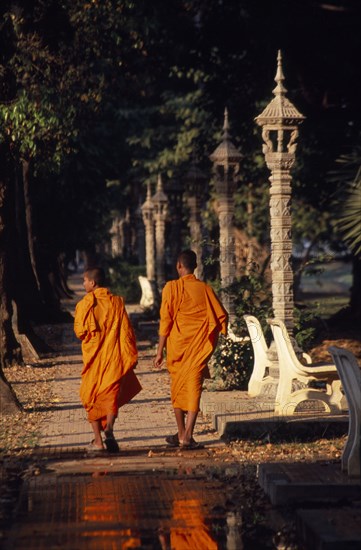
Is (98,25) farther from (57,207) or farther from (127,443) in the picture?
(57,207)

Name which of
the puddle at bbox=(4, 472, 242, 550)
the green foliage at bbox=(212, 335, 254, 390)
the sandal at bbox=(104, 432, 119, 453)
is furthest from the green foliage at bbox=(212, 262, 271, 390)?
the puddle at bbox=(4, 472, 242, 550)

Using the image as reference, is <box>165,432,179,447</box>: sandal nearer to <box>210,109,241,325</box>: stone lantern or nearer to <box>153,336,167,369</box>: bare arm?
<box>153,336,167,369</box>: bare arm

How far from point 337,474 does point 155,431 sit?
4.02 metres

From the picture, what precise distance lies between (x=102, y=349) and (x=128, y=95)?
21143 millimetres

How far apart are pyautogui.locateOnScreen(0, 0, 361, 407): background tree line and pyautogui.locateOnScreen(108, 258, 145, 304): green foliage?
312cm

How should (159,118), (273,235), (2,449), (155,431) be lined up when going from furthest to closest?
1. (159,118)
2. (273,235)
3. (155,431)
4. (2,449)

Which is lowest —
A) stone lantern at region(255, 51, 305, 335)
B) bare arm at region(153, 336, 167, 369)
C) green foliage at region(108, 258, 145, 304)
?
green foliage at region(108, 258, 145, 304)

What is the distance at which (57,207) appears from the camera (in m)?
42.0

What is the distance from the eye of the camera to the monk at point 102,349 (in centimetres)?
1228

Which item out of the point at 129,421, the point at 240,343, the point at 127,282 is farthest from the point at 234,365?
the point at 127,282

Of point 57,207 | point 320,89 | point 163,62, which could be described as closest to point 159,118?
Answer: point 57,207

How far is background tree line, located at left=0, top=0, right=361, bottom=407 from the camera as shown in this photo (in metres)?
22.2

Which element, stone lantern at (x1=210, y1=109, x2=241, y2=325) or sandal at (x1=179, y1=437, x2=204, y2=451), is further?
stone lantern at (x1=210, y1=109, x2=241, y2=325)

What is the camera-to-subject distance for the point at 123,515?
878 cm
